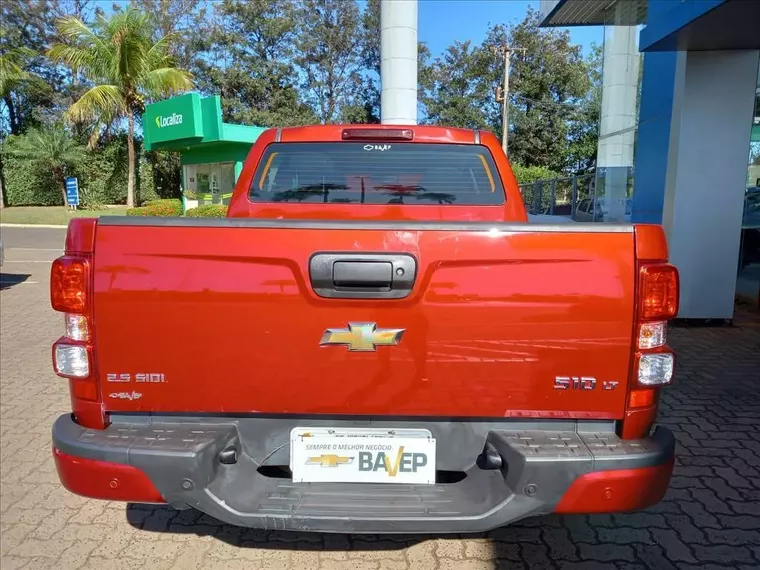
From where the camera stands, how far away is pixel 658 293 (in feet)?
6.68

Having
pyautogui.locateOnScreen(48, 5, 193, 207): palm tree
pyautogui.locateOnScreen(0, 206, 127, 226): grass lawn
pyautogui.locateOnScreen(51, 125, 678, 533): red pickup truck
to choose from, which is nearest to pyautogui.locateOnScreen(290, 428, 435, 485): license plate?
pyautogui.locateOnScreen(51, 125, 678, 533): red pickup truck

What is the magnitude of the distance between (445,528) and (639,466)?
0.72 meters

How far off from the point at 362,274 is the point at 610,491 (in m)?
Answer: 1.15

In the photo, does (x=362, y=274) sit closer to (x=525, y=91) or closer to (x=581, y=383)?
(x=581, y=383)

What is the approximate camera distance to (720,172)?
677 centimetres

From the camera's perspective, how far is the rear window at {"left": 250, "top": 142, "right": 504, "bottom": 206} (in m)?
3.39

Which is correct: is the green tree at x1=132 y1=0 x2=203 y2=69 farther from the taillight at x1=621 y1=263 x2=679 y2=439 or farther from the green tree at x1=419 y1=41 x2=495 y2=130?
the taillight at x1=621 y1=263 x2=679 y2=439

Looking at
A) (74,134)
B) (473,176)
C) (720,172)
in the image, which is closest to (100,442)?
(473,176)

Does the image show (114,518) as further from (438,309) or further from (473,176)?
(473,176)

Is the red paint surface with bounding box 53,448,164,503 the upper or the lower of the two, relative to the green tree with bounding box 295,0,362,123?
lower

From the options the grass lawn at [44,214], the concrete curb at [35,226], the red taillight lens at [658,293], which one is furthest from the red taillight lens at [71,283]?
the grass lawn at [44,214]

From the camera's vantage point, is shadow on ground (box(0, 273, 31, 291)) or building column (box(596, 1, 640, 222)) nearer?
building column (box(596, 1, 640, 222))

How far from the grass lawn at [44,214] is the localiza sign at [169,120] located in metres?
4.34

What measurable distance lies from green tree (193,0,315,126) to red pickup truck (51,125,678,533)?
37.1m
